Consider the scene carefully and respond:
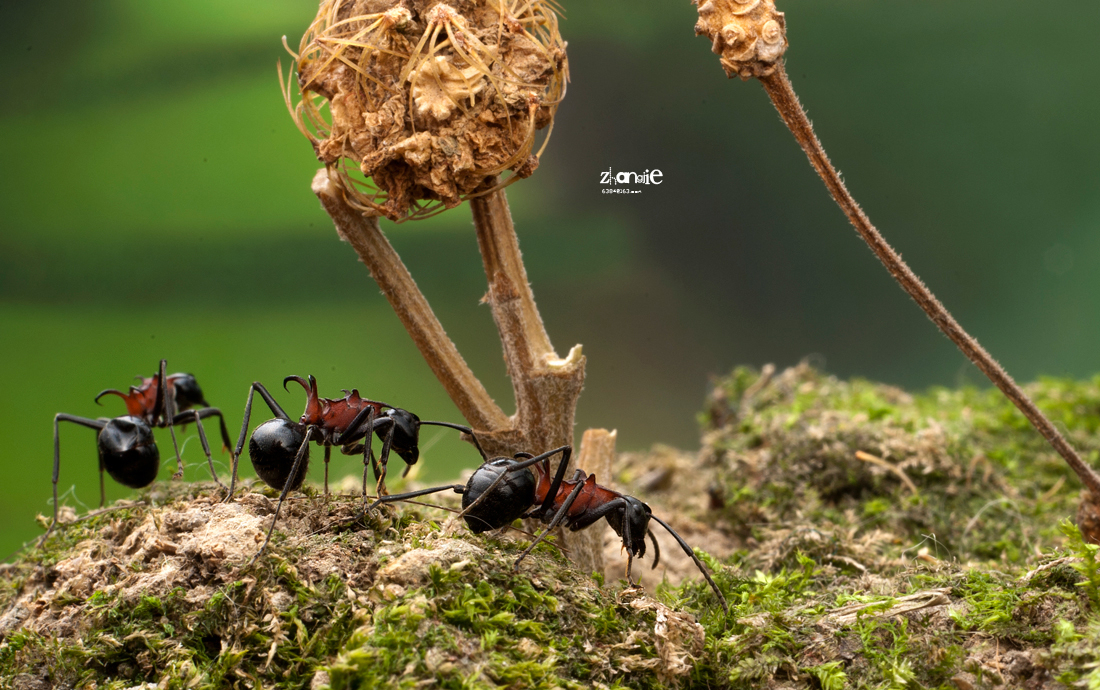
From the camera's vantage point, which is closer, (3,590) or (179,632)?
(179,632)

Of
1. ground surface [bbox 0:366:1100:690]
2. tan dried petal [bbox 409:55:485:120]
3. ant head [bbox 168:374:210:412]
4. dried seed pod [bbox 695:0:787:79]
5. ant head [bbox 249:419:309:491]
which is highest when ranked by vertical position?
dried seed pod [bbox 695:0:787:79]

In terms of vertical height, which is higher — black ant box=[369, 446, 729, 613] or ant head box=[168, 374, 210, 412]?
ant head box=[168, 374, 210, 412]

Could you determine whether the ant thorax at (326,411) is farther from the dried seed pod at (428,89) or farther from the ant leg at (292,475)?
the dried seed pod at (428,89)

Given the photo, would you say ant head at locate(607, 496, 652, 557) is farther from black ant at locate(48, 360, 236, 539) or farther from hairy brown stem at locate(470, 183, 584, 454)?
black ant at locate(48, 360, 236, 539)

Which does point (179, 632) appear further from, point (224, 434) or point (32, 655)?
point (224, 434)

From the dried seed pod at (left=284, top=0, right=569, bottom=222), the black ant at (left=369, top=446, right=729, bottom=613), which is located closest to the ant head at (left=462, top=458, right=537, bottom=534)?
the black ant at (left=369, top=446, right=729, bottom=613)

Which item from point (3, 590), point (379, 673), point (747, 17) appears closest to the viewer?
point (379, 673)

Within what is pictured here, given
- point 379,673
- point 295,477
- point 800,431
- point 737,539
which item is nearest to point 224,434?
point 295,477
